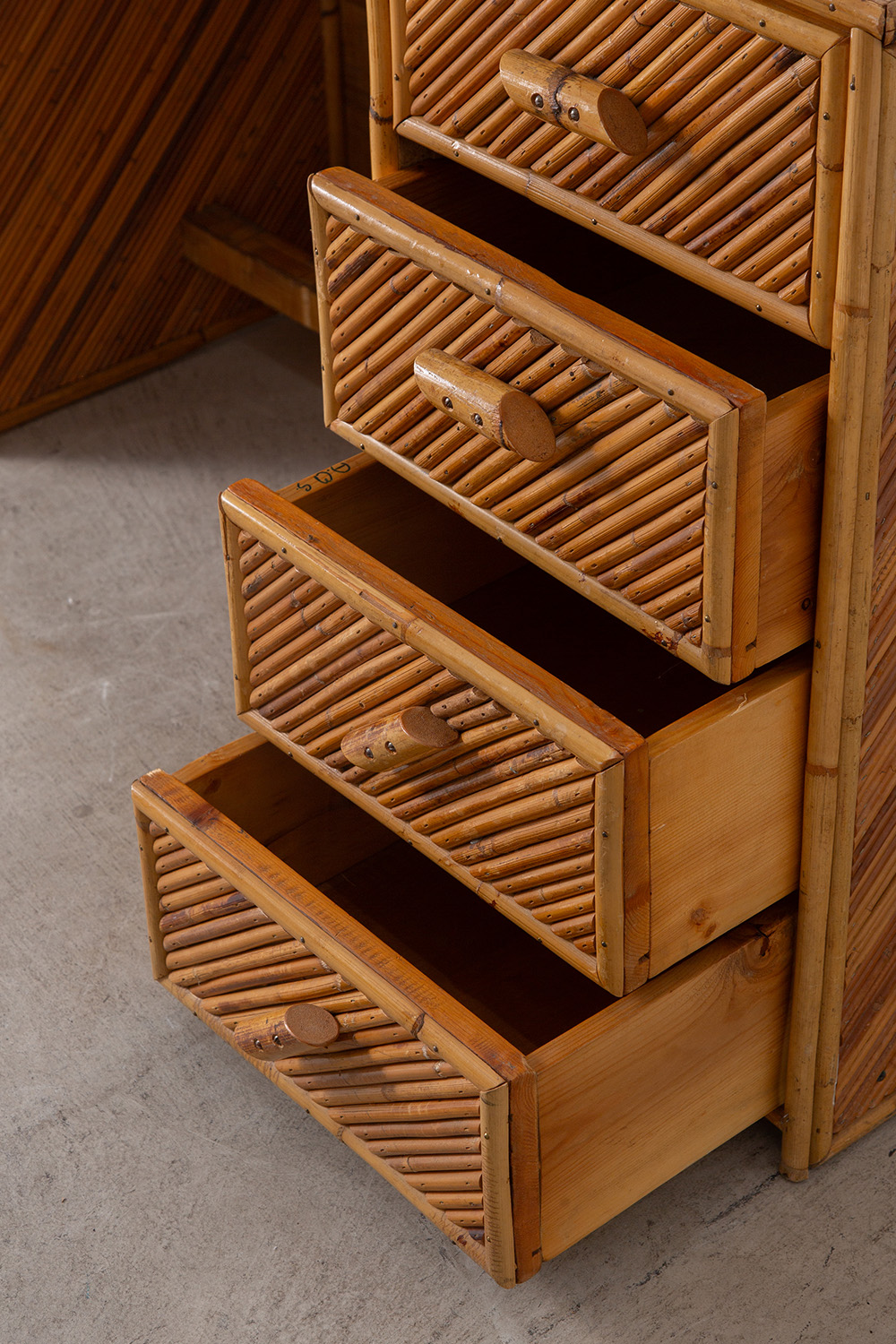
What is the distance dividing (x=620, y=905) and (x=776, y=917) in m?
0.21

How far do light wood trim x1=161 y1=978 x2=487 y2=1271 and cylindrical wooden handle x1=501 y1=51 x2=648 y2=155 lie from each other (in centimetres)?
75

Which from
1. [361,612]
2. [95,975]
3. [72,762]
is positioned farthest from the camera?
[72,762]

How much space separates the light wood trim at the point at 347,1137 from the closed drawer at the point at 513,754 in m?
0.24

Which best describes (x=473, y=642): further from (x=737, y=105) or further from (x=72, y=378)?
(x=72, y=378)

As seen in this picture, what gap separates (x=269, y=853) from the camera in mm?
1366

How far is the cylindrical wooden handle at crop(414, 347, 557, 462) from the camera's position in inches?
43.1

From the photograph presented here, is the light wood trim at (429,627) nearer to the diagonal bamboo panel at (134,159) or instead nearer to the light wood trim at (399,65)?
the light wood trim at (399,65)

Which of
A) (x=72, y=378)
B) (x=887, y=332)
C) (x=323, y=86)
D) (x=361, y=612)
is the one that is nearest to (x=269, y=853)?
(x=361, y=612)

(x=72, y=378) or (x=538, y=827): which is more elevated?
(x=538, y=827)

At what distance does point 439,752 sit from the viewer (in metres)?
1.22

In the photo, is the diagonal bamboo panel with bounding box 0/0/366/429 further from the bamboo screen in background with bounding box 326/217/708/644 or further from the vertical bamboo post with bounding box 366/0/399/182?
the bamboo screen in background with bounding box 326/217/708/644

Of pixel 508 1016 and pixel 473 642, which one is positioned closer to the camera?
pixel 473 642

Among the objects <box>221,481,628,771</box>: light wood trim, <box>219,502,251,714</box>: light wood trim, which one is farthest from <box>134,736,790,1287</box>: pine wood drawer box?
<box>221,481,628,771</box>: light wood trim

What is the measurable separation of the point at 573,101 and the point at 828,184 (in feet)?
0.55
